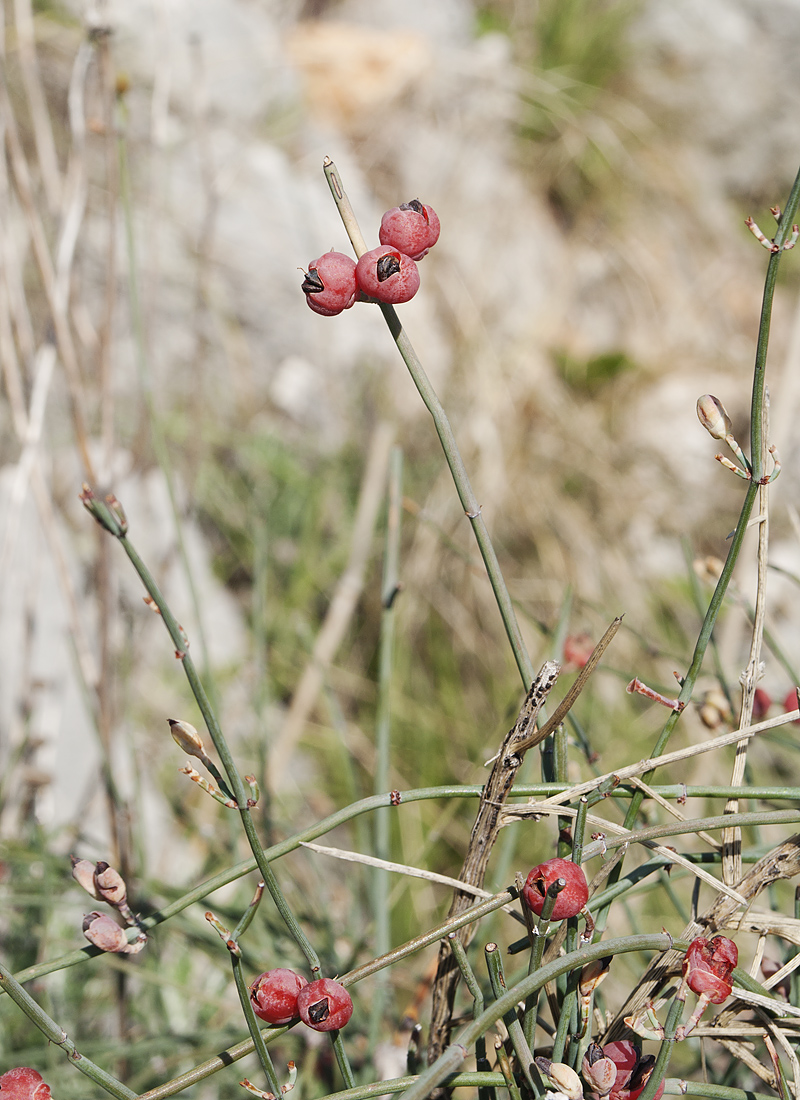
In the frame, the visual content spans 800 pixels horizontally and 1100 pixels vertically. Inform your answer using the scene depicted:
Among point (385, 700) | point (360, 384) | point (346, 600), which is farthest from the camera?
point (360, 384)

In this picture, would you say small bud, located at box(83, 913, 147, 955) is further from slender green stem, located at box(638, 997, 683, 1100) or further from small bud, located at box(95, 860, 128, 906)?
slender green stem, located at box(638, 997, 683, 1100)

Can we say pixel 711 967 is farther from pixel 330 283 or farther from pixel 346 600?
pixel 346 600

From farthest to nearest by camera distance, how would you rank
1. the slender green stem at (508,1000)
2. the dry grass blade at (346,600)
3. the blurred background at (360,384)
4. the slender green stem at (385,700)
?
the dry grass blade at (346,600) → the blurred background at (360,384) → the slender green stem at (385,700) → the slender green stem at (508,1000)

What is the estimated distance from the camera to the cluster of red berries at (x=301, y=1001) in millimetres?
251

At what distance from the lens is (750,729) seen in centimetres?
26

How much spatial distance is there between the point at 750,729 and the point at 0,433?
1.48 meters

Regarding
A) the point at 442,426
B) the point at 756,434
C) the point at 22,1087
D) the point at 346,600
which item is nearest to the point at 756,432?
the point at 756,434

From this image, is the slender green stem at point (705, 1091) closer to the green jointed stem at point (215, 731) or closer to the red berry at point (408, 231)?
the green jointed stem at point (215, 731)

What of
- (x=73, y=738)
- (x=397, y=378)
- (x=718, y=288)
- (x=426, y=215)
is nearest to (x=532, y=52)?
(x=718, y=288)

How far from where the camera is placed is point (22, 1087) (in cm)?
25

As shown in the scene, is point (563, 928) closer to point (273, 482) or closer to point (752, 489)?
point (752, 489)

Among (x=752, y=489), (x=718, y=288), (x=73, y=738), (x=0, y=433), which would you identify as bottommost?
(x=73, y=738)

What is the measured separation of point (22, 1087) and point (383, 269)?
11.0 inches

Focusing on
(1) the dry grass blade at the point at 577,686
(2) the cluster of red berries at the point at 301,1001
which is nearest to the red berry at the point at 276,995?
(2) the cluster of red berries at the point at 301,1001
